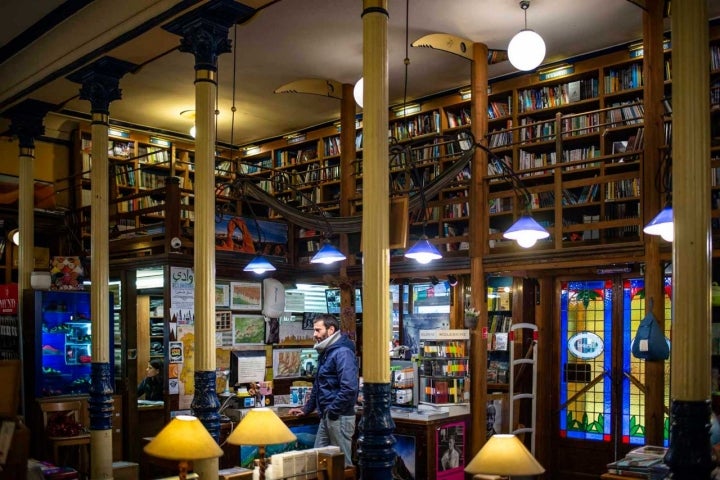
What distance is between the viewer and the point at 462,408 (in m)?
8.36

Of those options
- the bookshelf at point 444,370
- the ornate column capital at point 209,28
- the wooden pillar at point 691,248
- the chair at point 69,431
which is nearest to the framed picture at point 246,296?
the chair at point 69,431

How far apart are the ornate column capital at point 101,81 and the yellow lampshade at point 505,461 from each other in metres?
5.88

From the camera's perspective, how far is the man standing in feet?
24.2

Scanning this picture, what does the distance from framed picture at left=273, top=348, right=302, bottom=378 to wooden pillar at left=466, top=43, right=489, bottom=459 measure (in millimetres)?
2889

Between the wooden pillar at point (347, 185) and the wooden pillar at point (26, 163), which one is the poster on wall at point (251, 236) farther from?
the wooden pillar at point (26, 163)

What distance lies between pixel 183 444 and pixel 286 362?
592 centimetres

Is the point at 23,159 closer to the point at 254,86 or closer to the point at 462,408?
the point at 254,86

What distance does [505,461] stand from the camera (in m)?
4.17

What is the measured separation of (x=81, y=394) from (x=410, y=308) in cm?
493

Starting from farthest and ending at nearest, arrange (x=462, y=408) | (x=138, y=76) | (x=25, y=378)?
(x=138, y=76) < (x=25, y=378) < (x=462, y=408)

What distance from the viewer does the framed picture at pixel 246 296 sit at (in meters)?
10.0

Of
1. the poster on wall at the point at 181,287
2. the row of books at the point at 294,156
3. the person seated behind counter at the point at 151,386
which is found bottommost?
the person seated behind counter at the point at 151,386

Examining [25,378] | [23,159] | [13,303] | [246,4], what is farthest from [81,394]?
[246,4]

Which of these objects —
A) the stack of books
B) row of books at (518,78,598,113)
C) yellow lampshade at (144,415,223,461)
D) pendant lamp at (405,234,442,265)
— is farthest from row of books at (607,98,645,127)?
yellow lampshade at (144,415,223,461)
